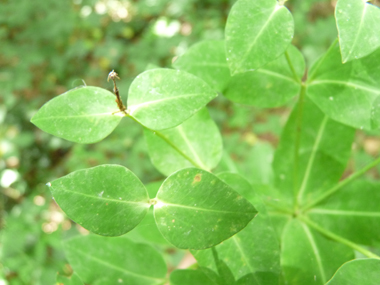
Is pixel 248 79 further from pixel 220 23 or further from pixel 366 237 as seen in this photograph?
pixel 220 23

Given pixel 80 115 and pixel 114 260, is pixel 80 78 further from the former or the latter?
pixel 80 115

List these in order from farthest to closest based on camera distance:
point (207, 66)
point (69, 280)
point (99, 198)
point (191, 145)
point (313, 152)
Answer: point (313, 152) → point (191, 145) → point (207, 66) → point (69, 280) → point (99, 198)

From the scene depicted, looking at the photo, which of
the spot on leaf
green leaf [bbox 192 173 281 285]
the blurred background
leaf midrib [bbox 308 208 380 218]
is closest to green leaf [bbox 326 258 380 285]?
green leaf [bbox 192 173 281 285]

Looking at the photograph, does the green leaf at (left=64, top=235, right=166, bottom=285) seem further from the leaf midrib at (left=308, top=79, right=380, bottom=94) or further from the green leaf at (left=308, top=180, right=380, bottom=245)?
the leaf midrib at (left=308, top=79, right=380, bottom=94)

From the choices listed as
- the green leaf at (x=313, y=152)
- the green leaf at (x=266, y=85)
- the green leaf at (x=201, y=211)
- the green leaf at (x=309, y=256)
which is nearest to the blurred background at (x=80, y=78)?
the green leaf at (x=313, y=152)

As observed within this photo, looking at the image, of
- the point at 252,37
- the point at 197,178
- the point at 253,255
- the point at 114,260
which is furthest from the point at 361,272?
the point at 114,260

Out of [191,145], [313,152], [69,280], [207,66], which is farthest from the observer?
[313,152]

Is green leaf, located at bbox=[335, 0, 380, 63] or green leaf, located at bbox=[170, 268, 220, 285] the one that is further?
green leaf, located at bbox=[170, 268, 220, 285]
